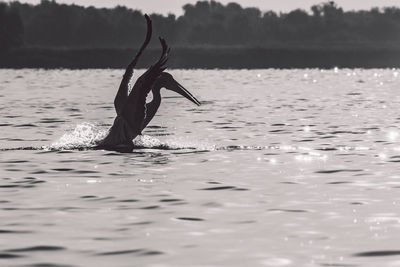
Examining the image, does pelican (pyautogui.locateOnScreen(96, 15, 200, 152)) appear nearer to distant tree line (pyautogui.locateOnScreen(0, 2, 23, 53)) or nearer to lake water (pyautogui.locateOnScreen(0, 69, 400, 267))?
lake water (pyautogui.locateOnScreen(0, 69, 400, 267))

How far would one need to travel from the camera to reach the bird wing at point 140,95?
23.5m

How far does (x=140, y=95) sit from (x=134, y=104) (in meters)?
0.25

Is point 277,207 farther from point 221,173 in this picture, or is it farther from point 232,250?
point 221,173

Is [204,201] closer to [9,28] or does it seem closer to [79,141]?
[79,141]

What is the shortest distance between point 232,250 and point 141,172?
793 cm

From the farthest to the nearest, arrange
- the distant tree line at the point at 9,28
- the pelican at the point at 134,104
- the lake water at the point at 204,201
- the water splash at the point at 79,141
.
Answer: the distant tree line at the point at 9,28 → the water splash at the point at 79,141 → the pelican at the point at 134,104 → the lake water at the point at 204,201

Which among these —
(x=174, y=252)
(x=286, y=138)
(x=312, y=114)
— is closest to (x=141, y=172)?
(x=174, y=252)

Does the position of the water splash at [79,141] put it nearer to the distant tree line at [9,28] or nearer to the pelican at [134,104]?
the pelican at [134,104]

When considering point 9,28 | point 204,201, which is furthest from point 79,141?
point 9,28

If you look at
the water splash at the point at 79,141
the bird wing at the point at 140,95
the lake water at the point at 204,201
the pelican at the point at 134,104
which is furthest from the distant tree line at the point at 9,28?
the bird wing at the point at 140,95

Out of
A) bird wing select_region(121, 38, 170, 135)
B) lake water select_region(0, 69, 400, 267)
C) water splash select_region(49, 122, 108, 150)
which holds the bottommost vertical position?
water splash select_region(49, 122, 108, 150)

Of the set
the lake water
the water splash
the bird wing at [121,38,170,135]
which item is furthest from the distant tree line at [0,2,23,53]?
the bird wing at [121,38,170,135]

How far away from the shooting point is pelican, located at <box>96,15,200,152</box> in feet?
76.9

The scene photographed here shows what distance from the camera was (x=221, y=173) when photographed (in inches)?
774
